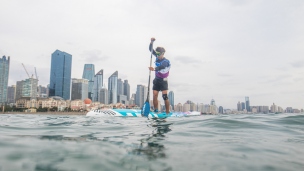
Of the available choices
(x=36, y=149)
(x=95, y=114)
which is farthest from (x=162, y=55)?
(x=36, y=149)

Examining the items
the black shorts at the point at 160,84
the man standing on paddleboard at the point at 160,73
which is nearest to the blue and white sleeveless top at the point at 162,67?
the man standing on paddleboard at the point at 160,73

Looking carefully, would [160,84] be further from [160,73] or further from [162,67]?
[162,67]

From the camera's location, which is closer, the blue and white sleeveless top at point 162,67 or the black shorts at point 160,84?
the blue and white sleeveless top at point 162,67

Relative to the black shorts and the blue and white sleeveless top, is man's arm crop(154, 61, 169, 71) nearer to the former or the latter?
the blue and white sleeveless top

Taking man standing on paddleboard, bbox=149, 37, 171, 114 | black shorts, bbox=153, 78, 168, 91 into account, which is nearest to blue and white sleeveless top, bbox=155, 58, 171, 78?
man standing on paddleboard, bbox=149, 37, 171, 114

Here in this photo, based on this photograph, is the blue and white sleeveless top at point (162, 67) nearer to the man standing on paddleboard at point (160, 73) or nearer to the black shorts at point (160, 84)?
the man standing on paddleboard at point (160, 73)

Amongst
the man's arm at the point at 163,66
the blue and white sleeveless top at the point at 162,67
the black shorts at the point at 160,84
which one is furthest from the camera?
the black shorts at the point at 160,84

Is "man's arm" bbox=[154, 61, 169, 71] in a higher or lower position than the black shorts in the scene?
higher

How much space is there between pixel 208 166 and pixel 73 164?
4.76ft

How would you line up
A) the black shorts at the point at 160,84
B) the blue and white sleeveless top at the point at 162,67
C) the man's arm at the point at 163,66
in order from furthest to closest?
the black shorts at the point at 160,84, the blue and white sleeveless top at the point at 162,67, the man's arm at the point at 163,66

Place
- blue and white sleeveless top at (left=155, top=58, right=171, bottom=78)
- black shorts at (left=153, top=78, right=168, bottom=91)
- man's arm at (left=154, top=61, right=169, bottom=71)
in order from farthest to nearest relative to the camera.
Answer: black shorts at (left=153, top=78, right=168, bottom=91) < blue and white sleeveless top at (left=155, top=58, right=171, bottom=78) < man's arm at (left=154, top=61, right=169, bottom=71)

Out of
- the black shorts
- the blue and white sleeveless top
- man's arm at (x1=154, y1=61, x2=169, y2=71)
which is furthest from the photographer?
the black shorts

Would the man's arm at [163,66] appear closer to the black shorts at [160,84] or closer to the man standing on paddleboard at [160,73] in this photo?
the man standing on paddleboard at [160,73]

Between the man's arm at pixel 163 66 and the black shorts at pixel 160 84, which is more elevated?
the man's arm at pixel 163 66
